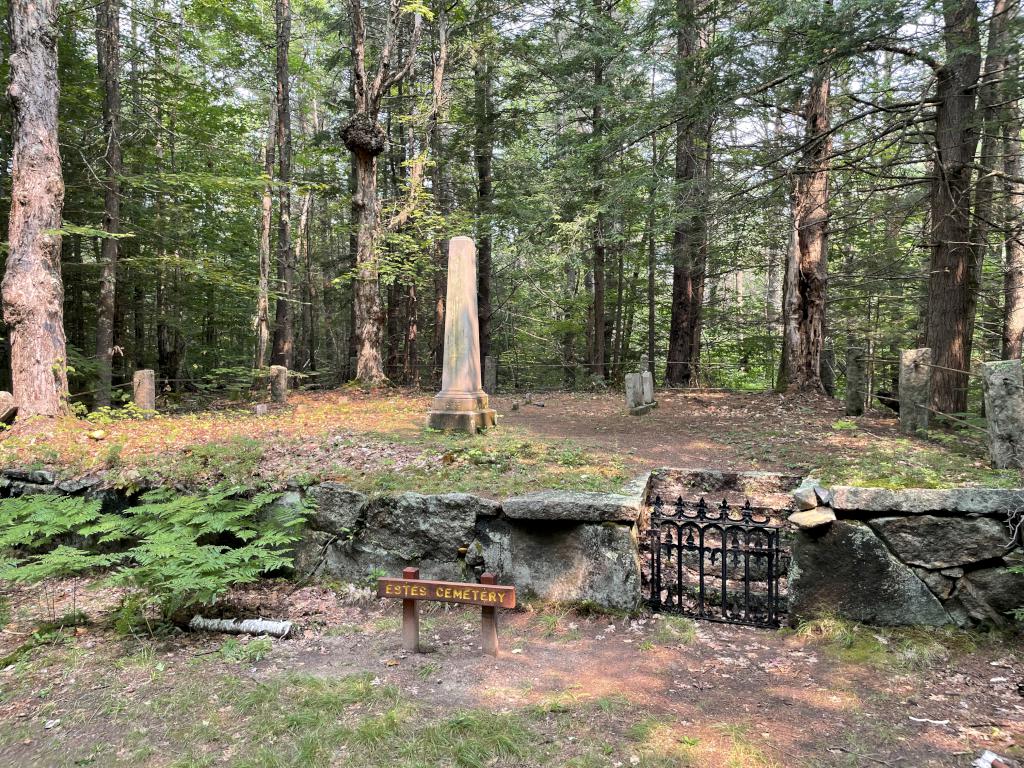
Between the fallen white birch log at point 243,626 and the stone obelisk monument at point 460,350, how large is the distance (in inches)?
153

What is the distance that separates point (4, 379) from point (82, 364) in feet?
11.6

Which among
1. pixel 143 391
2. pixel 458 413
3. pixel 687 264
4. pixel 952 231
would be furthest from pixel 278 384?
pixel 952 231

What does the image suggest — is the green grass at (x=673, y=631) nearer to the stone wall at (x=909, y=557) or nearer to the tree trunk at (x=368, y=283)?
the stone wall at (x=909, y=557)

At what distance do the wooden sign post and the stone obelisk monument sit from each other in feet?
13.3

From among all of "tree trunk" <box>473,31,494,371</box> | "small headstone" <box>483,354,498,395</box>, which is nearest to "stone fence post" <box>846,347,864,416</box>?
"small headstone" <box>483,354,498,395</box>

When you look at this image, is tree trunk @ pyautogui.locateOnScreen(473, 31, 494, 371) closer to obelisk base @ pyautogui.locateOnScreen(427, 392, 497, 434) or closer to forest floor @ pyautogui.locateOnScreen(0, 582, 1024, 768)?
obelisk base @ pyautogui.locateOnScreen(427, 392, 497, 434)

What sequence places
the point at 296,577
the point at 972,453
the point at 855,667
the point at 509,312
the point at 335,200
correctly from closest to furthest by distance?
1. the point at 855,667
2. the point at 296,577
3. the point at 972,453
4. the point at 509,312
5. the point at 335,200

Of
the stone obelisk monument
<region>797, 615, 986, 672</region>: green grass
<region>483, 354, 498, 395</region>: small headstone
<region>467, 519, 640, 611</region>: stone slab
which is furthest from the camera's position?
<region>483, 354, 498, 395</region>: small headstone

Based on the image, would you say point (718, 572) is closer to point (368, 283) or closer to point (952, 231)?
point (952, 231)

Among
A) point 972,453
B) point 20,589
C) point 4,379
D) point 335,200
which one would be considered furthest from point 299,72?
point 972,453

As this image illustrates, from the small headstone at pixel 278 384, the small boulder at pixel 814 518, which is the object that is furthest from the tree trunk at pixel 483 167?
→ the small boulder at pixel 814 518

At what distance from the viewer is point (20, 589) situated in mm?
5527

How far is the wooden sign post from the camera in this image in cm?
369

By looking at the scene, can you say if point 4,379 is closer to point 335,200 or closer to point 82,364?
point 82,364
